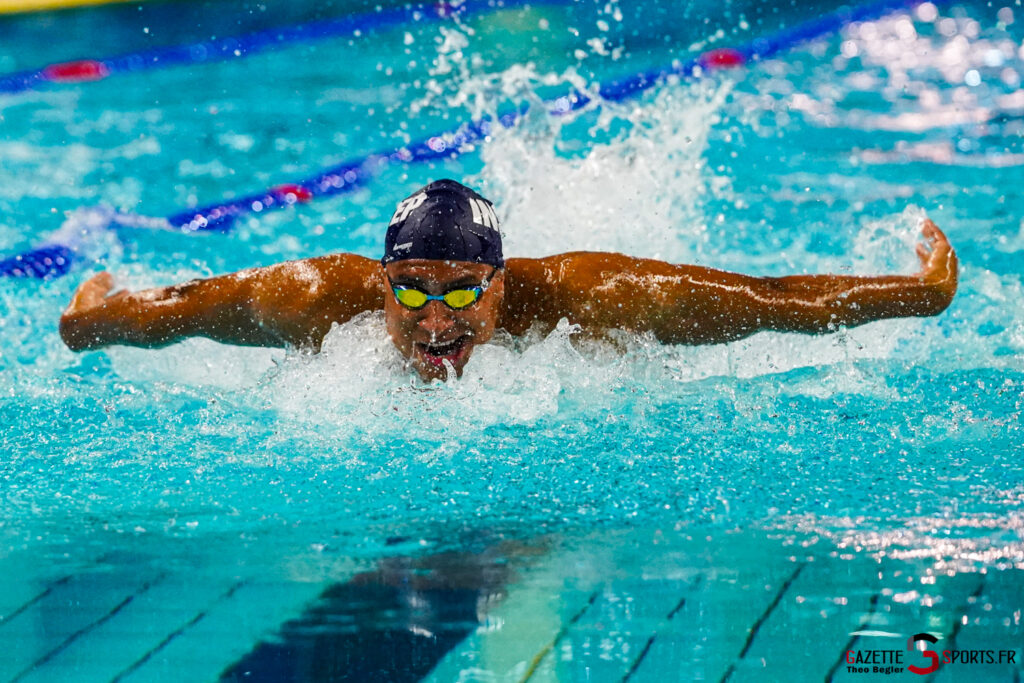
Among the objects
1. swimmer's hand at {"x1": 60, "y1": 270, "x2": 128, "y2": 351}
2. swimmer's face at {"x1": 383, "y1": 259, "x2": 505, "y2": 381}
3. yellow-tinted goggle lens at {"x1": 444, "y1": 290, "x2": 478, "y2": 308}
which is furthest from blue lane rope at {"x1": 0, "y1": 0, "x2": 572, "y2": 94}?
yellow-tinted goggle lens at {"x1": 444, "y1": 290, "x2": 478, "y2": 308}

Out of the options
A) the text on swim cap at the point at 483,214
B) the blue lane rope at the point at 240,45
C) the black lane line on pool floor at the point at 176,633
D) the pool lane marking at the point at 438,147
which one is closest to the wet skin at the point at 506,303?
the text on swim cap at the point at 483,214

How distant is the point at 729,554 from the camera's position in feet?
7.52

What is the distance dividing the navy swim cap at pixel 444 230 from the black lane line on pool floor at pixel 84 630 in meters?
1.04

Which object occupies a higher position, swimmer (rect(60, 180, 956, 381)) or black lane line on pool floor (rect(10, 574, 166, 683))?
swimmer (rect(60, 180, 956, 381))

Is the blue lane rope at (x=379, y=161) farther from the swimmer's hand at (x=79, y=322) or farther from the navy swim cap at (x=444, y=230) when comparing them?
the navy swim cap at (x=444, y=230)

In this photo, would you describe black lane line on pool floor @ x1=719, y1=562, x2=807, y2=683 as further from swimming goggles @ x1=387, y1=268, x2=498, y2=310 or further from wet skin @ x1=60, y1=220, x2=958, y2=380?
swimming goggles @ x1=387, y1=268, x2=498, y2=310

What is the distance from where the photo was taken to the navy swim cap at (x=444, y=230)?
9.55 ft

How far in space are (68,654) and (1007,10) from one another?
7398 millimetres

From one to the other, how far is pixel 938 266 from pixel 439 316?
1.38m

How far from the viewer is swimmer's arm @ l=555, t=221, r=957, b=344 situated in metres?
2.99

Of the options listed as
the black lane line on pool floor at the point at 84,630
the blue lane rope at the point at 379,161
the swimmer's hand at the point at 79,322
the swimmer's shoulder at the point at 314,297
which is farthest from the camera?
the blue lane rope at the point at 379,161

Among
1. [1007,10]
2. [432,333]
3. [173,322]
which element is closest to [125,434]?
[173,322]

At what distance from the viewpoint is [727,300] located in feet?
9.85

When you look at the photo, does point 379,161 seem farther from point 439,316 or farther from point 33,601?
point 33,601
